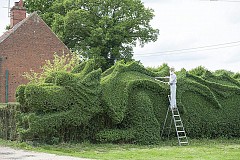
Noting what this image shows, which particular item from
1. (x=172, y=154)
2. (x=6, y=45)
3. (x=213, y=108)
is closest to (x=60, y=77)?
(x=172, y=154)

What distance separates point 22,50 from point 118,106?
1730cm

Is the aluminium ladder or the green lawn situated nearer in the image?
the green lawn

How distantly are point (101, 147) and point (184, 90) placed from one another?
198 inches

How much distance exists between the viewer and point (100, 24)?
36781 mm

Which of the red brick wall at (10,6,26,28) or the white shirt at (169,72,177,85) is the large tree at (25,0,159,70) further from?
the white shirt at (169,72,177,85)

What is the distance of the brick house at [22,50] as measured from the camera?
30625mm

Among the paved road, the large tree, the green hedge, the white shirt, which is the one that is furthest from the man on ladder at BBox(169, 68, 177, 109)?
the large tree

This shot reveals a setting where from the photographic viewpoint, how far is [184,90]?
18141 mm

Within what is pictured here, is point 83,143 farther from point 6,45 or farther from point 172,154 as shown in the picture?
point 6,45

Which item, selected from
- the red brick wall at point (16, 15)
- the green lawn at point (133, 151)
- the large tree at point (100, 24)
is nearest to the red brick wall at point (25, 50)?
the red brick wall at point (16, 15)

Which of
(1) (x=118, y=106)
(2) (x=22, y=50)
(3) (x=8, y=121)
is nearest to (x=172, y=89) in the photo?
(1) (x=118, y=106)

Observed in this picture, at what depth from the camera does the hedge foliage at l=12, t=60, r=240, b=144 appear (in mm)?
14977

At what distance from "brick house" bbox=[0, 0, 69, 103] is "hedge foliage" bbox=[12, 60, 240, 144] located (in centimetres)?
1478

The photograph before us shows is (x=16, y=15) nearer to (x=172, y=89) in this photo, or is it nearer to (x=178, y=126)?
(x=172, y=89)
